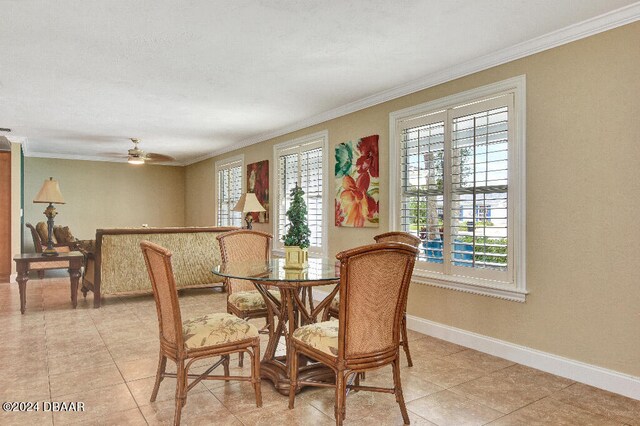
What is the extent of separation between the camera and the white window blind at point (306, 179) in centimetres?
550

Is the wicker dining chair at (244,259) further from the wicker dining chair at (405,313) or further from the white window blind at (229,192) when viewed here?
the white window blind at (229,192)

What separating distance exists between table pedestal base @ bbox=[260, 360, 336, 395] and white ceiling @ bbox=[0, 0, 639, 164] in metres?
2.26

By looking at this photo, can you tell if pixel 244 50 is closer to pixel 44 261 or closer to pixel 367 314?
pixel 367 314

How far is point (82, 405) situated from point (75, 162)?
26.1ft

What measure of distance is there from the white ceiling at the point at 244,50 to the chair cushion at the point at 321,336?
1.91 m

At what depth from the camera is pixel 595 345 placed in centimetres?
279

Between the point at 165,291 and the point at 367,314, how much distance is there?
1.08 m

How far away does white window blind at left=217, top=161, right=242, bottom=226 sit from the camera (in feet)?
25.2

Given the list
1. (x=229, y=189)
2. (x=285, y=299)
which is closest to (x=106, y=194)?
(x=229, y=189)

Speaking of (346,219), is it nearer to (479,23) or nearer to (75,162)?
(479,23)

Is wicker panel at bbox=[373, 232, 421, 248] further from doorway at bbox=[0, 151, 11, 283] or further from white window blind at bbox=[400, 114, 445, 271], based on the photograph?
doorway at bbox=[0, 151, 11, 283]

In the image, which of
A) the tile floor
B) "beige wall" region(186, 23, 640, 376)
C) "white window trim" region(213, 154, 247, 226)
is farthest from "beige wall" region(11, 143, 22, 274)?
"beige wall" region(186, 23, 640, 376)

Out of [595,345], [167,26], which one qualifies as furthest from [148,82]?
[595,345]

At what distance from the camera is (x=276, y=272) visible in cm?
270
